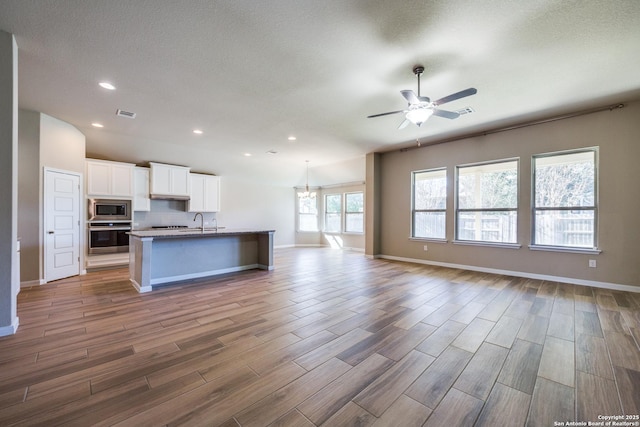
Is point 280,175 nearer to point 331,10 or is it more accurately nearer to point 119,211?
point 119,211

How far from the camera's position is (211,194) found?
791 centimetres

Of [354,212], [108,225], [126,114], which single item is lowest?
[108,225]

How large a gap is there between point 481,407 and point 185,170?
7.71 meters

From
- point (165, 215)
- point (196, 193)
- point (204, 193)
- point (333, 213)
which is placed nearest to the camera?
point (165, 215)

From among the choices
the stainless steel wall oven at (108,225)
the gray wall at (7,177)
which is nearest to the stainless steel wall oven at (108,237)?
the stainless steel wall oven at (108,225)

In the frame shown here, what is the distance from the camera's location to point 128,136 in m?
5.57

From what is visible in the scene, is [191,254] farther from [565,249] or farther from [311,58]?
[565,249]

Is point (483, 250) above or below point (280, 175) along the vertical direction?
below

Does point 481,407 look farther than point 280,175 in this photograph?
No

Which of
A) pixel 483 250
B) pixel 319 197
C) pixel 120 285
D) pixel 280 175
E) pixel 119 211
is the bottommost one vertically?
pixel 120 285

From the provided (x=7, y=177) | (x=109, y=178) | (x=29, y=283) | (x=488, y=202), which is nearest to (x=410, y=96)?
(x=488, y=202)

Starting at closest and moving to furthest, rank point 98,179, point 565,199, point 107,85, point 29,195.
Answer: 1. point 107,85
2. point 29,195
3. point 565,199
4. point 98,179

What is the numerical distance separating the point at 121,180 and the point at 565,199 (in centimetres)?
914

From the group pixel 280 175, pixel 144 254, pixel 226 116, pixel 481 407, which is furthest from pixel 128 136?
pixel 481 407
